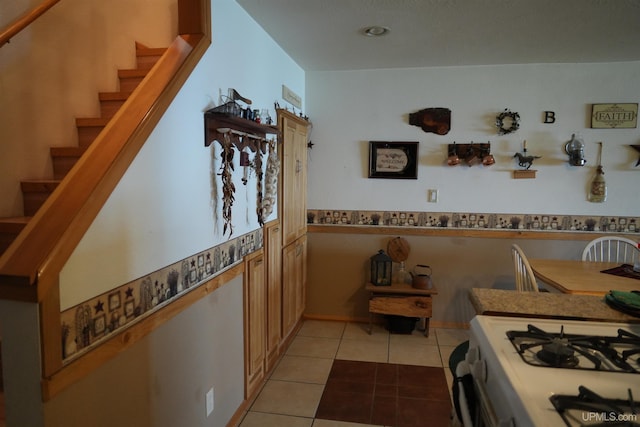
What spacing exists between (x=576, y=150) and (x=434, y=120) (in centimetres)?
119

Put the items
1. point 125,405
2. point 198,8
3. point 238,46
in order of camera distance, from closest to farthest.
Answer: point 125,405 → point 198,8 → point 238,46

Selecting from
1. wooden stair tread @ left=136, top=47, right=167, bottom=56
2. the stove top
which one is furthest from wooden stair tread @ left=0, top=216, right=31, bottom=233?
the stove top

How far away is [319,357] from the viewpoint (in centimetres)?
316

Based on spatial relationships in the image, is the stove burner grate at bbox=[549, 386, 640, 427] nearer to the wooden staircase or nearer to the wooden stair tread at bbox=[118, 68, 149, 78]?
the wooden staircase

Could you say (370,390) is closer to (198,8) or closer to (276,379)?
(276,379)

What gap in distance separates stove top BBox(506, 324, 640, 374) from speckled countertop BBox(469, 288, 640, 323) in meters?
0.16

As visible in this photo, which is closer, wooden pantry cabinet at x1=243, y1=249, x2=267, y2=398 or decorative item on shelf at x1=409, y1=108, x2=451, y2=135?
Answer: wooden pantry cabinet at x1=243, y1=249, x2=267, y2=398

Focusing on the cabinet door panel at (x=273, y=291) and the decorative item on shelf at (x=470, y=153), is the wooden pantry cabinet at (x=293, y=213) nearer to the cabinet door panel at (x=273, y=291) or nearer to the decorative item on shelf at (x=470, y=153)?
the cabinet door panel at (x=273, y=291)

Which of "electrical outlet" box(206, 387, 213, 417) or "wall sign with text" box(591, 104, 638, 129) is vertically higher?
"wall sign with text" box(591, 104, 638, 129)

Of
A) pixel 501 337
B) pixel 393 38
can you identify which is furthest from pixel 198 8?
pixel 501 337

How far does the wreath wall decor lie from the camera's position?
3.49 m

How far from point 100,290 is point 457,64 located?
3.31 m

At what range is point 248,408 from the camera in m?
2.46

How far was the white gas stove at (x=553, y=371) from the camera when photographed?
33.2 inches
